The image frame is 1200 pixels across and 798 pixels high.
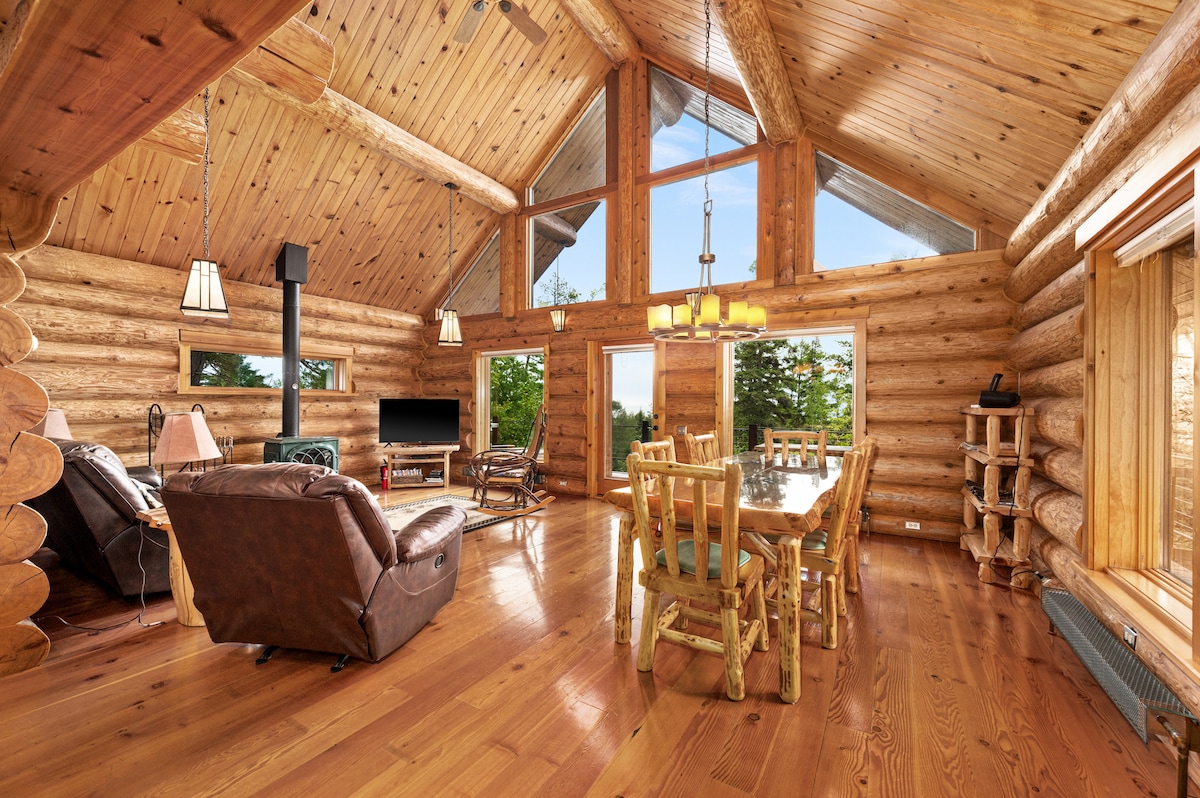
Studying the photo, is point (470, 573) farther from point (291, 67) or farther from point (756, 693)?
point (291, 67)

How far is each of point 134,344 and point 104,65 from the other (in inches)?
213

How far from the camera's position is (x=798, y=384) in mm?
7637

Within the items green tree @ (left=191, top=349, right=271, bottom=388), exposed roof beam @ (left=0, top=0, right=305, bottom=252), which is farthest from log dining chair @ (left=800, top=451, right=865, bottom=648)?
green tree @ (left=191, top=349, right=271, bottom=388)

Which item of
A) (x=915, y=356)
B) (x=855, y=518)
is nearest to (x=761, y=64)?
(x=915, y=356)

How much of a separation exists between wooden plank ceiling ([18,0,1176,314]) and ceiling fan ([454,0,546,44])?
3.85 feet

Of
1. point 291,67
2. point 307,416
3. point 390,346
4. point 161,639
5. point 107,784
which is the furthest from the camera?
point 390,346

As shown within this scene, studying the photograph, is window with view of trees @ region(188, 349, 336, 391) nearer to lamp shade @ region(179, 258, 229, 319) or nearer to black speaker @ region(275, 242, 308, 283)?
black speaker @ region(275, 242, 308, 283)

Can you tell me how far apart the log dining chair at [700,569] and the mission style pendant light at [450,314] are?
448cm

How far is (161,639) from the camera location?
2.67m

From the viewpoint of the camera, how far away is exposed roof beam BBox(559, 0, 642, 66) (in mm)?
5387

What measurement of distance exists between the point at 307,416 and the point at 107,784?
5851 millimetres

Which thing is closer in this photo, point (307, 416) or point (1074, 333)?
point (1074, 333)

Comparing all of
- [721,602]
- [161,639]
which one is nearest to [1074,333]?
[721,602]

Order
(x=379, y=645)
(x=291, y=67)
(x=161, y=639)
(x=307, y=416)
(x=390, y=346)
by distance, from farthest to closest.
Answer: (x=390, y=346), (x=307, y=416), (x=291, y=67), (x=161, y=639), (x=379, y=645)
